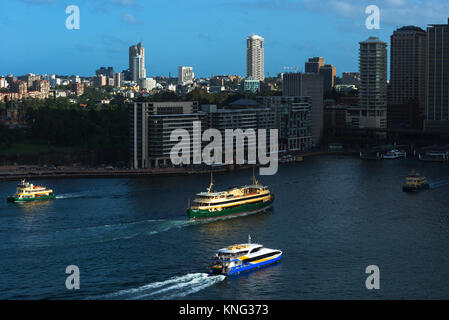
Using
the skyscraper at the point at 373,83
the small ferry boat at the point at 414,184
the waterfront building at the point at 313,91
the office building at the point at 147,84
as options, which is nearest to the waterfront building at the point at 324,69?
the office building at the point at 147,84

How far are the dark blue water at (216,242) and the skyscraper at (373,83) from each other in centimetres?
2619

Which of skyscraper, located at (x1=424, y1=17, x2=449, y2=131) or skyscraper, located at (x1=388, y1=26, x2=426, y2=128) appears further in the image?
skyscraper, located at (x1=388, y1=26, x2=426, y2=128)

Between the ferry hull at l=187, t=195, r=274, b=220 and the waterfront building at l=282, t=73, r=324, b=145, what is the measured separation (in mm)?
27980

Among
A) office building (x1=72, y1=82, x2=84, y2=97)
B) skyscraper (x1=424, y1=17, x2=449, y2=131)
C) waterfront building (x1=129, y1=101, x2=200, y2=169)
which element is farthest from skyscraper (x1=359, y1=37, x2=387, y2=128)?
office building (x1=72, y1=82, x2=84, y2=97)

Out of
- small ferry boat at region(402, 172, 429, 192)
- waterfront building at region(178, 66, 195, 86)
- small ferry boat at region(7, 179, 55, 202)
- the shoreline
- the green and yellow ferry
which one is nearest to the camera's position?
the green and yellow ferry

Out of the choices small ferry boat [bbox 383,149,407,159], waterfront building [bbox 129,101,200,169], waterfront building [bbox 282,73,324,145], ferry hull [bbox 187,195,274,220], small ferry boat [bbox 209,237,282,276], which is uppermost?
waterfront building [bbox 282,73,324,145]

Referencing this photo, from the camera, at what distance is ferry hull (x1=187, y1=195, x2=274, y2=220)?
23.6 meters

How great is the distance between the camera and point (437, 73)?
57094 millimetres

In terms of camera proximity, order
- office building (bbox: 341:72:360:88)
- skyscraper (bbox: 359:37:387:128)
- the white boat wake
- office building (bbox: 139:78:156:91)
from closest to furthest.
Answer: the white boat wake < skyscraper (bbox: 359:37:387:128) < office building (bbox: 341:72:360:88) < office building (bbox: 139:78:156:91)

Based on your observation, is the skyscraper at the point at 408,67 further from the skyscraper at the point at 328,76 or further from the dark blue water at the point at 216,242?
the dark blue water at the point at 216,242

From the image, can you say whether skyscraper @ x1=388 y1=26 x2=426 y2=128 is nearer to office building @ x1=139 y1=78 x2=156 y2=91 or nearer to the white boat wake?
the white boat wake

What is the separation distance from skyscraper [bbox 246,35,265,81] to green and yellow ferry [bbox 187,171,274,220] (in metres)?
98.0

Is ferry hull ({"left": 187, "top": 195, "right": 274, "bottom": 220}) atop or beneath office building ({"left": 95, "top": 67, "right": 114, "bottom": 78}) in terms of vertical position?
beneath

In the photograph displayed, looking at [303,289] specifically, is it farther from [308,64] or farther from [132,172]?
[308,64]
